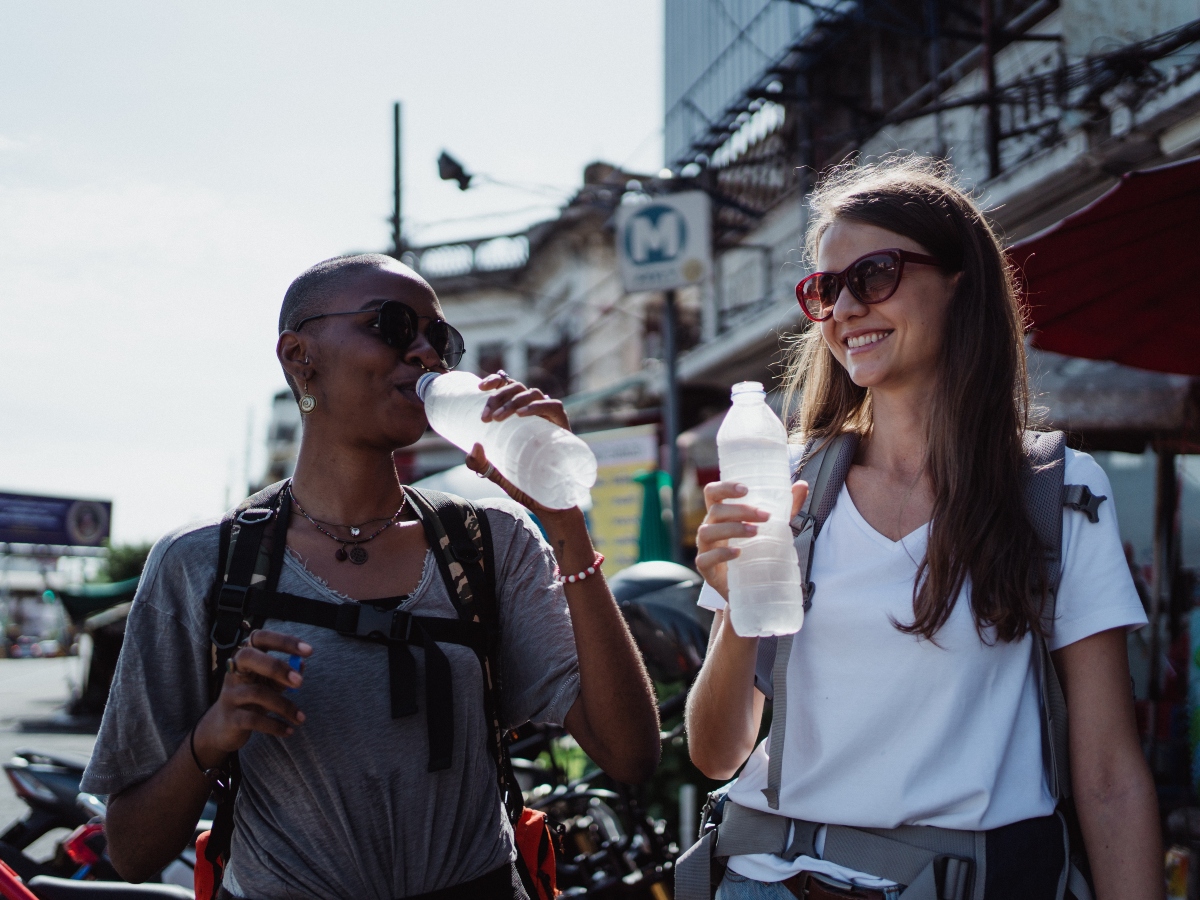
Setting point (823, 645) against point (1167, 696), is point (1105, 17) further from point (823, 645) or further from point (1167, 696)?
point (823, 645)

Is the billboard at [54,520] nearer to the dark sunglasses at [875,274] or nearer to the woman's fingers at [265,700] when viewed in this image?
the woman's fingers at [265,700]

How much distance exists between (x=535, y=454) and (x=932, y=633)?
798 mm

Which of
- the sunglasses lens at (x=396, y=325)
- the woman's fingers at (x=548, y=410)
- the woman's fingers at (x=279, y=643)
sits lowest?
the woman's fingers at (x=279, y=643)

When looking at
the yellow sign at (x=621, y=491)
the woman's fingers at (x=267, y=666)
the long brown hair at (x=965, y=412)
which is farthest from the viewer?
the yellow sign at (x=621, y=491)

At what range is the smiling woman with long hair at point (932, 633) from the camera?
67.8 inches

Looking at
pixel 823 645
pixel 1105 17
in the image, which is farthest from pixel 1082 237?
pixel 1105 17

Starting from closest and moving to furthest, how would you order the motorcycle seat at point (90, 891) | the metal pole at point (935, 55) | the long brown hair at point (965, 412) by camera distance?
the long brown hair at point (965, 412)
the motorcycle seat at point (90, 891)
the metal pole at point (935, 55)

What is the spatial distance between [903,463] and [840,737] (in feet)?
1.93

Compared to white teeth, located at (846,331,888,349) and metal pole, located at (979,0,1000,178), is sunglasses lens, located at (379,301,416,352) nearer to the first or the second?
white teeth, located at (846,331,888,349)

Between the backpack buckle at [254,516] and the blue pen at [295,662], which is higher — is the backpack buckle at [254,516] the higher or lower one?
the higher one

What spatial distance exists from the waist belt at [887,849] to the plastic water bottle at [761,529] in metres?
0.36

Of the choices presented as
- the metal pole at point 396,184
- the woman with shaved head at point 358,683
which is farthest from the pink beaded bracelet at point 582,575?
the metal pole at point 396,184

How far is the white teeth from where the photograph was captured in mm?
2033

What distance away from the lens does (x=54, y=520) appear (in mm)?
29469
